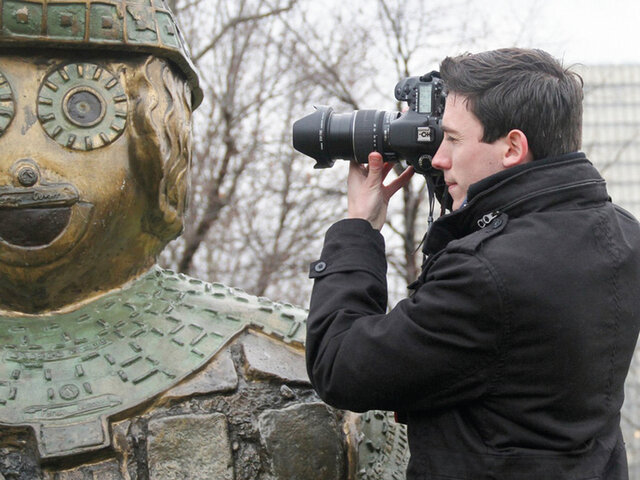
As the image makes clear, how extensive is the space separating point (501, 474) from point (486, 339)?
0.93ft

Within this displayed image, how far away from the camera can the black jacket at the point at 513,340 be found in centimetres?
199

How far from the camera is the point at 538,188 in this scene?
2.07 metres

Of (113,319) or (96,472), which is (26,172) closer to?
(113,319)

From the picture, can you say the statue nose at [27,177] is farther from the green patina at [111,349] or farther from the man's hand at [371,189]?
the man's hand at [371,189]

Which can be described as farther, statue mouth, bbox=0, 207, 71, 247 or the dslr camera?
statue mouth, bbox=0, 207, 71, 247

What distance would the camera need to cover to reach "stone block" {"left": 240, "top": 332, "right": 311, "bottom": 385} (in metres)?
2.92

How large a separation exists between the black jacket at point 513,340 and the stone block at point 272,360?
75cm

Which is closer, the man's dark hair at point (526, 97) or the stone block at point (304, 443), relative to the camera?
the man's dark hair at point (526, 97)

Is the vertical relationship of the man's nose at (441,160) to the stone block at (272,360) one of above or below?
above

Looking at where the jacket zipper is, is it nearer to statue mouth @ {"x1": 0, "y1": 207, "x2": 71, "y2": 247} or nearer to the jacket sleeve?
the jacket sleeve

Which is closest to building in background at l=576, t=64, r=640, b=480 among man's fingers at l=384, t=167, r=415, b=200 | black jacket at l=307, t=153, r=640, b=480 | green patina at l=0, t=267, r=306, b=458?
green patina at l=0, t=267, r=306, b=458

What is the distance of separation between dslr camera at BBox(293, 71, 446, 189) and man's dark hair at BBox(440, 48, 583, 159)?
26 centimetres

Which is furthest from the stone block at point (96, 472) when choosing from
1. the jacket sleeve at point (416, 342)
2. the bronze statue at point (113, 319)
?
the jacket sleeve at point (416, 342)

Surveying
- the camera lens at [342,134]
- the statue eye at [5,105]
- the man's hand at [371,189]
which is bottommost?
the man's hand at [371,189]
